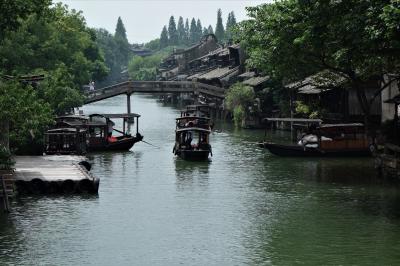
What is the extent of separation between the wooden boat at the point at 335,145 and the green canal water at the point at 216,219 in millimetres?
2422

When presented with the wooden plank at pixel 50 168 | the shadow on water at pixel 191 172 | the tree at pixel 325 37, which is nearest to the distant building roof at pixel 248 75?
the shadow on water at pixel 191 172

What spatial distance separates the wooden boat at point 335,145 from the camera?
180 feet

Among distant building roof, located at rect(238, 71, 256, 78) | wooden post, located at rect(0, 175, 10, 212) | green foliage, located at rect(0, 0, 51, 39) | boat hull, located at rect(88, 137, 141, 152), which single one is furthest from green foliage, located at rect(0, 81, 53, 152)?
distant building roof, located at rect(238, 71, 256, 78)

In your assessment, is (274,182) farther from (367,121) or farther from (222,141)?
(222,141)

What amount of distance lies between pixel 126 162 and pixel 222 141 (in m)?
16.2

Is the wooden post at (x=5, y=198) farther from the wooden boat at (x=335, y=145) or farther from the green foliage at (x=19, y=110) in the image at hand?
the wooden boat at (x=335, y=145)

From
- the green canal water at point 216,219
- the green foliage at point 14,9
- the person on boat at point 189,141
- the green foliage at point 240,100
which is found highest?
the green foliage at point 14,9

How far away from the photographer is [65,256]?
28.0 m

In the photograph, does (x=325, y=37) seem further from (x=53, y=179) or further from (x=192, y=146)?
(x=192, y=146)

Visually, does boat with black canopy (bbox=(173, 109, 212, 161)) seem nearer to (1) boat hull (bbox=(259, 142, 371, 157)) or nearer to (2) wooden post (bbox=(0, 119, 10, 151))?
(1) boat hull (bbox=(259, 142, 371, 157))

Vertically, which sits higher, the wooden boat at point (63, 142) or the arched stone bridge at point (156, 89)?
the arched stone bridge at point (156, 89)

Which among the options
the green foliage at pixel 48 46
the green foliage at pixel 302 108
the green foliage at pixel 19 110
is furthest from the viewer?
the green foliage at pixel 48 46

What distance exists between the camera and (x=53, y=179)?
39.9 m

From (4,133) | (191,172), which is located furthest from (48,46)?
(4,133)
